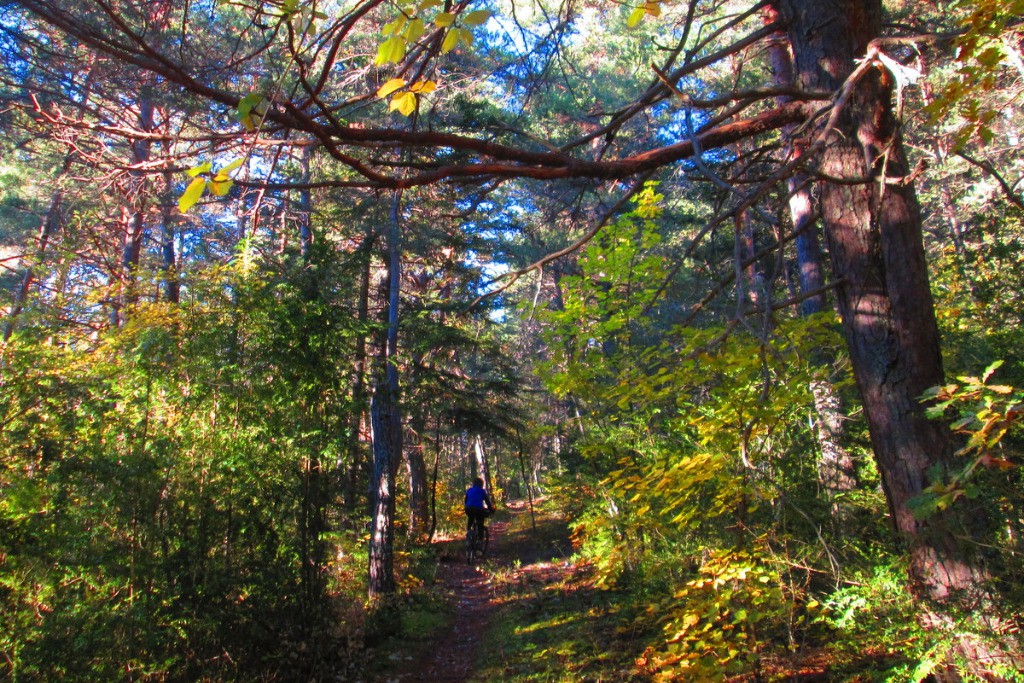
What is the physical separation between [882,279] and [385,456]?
368 inches

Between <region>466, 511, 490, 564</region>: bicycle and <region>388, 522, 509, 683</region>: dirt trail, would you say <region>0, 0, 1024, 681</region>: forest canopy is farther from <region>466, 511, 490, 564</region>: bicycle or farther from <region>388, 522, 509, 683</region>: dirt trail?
<region>466, 511, 490, 564</region>: bicycle

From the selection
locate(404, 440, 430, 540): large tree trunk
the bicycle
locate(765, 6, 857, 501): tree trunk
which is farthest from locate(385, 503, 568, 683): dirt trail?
→ locate(765, 6, 857, 501): tree trunk

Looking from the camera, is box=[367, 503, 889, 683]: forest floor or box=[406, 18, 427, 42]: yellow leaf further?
box=[367, 503, 889, 683]: forest floor

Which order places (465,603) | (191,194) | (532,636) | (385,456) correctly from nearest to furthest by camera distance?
(191,194) → (532,636) → (385,456) → (465,603)

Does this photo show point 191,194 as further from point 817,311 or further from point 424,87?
point 817,311

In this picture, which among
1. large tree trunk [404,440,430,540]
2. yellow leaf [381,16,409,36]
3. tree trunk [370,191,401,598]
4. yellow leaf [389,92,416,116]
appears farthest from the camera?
large tree trunk [404,440,430,540]

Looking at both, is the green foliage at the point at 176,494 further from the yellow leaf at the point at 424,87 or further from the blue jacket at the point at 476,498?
the blue jacket at the point at 476,498

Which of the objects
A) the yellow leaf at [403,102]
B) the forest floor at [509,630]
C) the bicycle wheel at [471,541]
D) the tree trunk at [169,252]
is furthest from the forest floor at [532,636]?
the tree trunk at [169,252]

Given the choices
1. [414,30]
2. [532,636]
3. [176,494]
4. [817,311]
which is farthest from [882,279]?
[532,636]

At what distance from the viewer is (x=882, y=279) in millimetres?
3211

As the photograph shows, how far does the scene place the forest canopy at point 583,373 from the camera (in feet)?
8.76

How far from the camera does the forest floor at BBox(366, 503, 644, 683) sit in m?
6.50

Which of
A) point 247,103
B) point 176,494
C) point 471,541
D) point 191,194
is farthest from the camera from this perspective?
point 471,541

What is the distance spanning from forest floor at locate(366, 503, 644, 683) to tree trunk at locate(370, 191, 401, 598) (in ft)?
3.07
